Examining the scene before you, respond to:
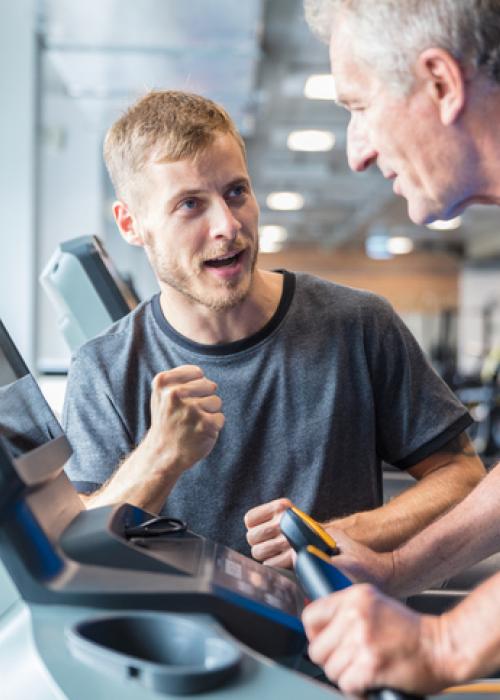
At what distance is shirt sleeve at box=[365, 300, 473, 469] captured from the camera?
1582 millimetres

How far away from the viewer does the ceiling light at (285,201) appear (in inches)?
476

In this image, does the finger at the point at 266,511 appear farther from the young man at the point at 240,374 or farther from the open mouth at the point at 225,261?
the open mouth at the point at 225,261

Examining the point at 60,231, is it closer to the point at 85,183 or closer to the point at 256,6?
the point at 85,183

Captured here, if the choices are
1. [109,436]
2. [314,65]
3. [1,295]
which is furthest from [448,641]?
[314,65]

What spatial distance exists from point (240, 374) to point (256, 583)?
0.68m

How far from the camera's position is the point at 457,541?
132 centimetres

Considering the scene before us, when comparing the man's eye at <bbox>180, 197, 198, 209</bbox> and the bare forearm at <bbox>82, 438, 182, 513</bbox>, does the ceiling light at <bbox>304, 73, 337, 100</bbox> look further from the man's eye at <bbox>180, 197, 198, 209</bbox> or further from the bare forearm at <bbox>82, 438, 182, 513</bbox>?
the bare forearm at <bbox>82, 438, 182, 513</bbox>

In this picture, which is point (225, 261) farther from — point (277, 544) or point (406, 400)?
point (277, 544)

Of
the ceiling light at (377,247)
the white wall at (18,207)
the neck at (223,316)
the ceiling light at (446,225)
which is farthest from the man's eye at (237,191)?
the ceiling light at (377,247)

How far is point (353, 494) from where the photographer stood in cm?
Result: 160

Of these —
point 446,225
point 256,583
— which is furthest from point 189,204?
point 446,225

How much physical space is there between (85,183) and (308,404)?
17.9 feet

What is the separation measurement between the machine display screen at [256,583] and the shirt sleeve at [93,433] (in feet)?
1.94

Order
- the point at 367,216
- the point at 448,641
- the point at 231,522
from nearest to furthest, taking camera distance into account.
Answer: the point at 448,641, the point at 231,522, the point at 367,216
